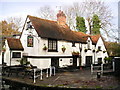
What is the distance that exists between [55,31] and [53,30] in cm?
5

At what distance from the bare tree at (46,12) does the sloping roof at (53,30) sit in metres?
0.08

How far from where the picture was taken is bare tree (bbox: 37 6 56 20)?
7.57ft

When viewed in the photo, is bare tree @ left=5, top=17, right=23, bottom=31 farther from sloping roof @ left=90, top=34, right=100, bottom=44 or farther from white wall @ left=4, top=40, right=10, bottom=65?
sloping roof @ left=90, top=34, right=100, bottom=44

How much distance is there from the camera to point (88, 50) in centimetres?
242

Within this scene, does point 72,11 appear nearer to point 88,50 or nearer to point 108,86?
point 88,50

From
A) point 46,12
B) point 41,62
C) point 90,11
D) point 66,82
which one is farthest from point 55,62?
point 90,11

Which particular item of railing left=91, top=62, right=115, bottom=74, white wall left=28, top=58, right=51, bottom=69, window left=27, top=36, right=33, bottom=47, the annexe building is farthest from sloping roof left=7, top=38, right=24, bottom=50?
railing left=91, top=62, right=115, bottom=74

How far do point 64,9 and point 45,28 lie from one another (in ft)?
1.41

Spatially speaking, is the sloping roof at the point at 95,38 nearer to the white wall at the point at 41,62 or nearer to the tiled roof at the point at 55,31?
the tiled roof at the point at 55,31

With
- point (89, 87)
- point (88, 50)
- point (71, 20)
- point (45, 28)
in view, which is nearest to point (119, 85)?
point (89, 87)

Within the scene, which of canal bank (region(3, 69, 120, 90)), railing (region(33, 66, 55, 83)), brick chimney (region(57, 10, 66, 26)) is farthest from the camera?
brick chimney (region(57, 10, 66, 26))

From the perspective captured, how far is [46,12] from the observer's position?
2.35 metres

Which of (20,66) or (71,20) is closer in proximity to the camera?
(20,66)

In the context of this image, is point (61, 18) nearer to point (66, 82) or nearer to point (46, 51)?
point (46, 51)
